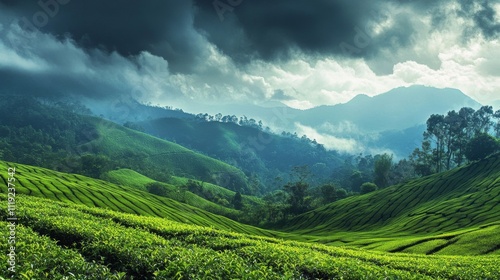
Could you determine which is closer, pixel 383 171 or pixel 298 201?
pixel 298 201

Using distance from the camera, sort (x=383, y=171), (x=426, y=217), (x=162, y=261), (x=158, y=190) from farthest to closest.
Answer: (x=383, y=171), (x=158, y=190), (x=426, y=217), (x=162, y=261)

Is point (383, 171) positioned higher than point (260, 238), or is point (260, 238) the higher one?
point (383, 171)

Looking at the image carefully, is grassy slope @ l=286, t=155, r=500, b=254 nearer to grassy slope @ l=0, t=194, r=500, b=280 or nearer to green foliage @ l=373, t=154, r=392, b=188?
grassy slope @ l=0, t=194, r=500, b=280

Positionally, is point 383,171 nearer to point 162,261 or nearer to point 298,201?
point 298,201

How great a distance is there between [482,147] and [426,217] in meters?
66.1

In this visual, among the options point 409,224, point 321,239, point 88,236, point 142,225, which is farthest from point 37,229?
point 409,224

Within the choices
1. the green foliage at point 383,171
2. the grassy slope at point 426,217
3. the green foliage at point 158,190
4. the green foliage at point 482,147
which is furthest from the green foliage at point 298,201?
the green foliage at point 482,147

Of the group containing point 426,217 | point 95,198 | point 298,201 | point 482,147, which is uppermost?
point 482,147

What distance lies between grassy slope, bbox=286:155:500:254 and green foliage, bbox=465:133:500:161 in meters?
3.61

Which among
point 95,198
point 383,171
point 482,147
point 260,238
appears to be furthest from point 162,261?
point 383,171

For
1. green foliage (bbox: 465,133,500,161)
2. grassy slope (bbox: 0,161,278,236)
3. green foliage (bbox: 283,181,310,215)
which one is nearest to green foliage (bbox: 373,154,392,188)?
green foliage (bbox: 283,181,310,215)

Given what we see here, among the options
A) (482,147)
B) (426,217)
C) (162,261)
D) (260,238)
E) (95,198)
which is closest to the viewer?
(162,261)

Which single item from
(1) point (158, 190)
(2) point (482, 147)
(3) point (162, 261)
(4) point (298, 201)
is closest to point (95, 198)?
(3) point (162, 261)

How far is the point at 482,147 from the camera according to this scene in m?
141
